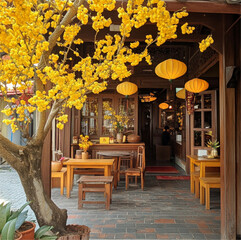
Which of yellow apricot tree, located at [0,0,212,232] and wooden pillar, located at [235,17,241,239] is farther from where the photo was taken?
wooden pillar, located at [235,17,241,239]

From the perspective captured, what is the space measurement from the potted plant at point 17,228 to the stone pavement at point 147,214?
121 cm

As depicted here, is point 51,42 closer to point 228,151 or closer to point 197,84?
point 228,151

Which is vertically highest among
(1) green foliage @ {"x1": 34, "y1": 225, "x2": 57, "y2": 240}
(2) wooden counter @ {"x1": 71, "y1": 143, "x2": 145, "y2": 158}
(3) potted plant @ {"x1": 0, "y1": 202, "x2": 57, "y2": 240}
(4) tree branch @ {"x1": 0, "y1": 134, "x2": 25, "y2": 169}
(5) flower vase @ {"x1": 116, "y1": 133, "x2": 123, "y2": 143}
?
(4) tree branch @ {"x1": 0, "y1": 134, "x2": 25, "y2": 169}

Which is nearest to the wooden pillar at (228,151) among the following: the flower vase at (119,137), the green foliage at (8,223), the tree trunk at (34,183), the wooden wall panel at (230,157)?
the wooden wall panel at (230,157)

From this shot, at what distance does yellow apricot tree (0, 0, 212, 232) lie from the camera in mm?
1706

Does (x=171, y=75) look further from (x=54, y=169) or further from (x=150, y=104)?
(x=150, y=104)

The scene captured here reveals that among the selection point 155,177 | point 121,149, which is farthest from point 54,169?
point 155,177

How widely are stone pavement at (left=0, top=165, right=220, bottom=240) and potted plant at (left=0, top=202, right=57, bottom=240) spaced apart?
121 centimetres

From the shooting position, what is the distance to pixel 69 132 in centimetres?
704

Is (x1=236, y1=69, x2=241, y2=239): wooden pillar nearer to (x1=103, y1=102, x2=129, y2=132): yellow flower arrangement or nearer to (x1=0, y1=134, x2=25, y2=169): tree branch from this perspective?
(x1=0, y1=134, x2=25, y2=169): tree branch

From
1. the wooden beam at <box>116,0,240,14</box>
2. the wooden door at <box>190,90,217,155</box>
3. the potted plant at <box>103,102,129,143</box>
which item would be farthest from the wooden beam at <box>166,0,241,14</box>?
the potted plant at <box>103,102,129,143</box>

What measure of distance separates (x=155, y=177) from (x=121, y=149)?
1.28 m

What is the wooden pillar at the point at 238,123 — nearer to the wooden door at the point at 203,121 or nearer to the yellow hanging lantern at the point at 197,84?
the yellow hanging lantern at the point at 197,84

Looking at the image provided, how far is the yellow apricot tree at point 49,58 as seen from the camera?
1706mm
